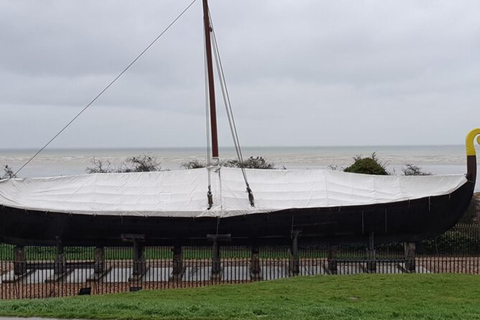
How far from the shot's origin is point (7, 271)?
16.5 metres

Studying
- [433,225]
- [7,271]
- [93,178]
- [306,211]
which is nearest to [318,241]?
[306,211]

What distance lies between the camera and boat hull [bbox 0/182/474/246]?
1503cm

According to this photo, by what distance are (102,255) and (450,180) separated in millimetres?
11625

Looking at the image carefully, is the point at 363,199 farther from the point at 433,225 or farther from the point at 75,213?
the point at 75,213

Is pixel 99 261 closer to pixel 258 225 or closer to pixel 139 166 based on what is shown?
pixel 258 225

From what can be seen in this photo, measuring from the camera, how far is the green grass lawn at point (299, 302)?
8.77 metres

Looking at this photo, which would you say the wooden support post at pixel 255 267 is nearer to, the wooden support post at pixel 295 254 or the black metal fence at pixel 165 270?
the black metal fence at pixel 165 270

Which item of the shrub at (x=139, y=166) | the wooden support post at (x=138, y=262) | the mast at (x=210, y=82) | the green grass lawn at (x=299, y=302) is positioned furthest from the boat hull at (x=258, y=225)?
the shrub at (x=139, y=166)

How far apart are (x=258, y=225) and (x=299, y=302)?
5.45 meters

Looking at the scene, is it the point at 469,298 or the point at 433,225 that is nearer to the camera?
the point at 469,298

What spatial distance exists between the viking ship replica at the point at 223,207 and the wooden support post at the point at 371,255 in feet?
0.53

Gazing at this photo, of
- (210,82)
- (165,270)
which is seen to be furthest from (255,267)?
(210,82)

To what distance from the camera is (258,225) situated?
50.5ft

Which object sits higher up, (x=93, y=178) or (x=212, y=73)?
(x=212, y=73)
